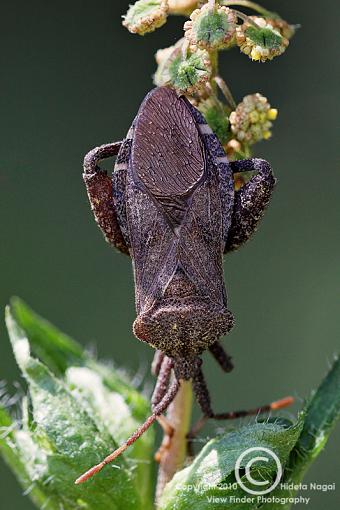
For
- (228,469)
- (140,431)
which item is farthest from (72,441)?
(228,469)

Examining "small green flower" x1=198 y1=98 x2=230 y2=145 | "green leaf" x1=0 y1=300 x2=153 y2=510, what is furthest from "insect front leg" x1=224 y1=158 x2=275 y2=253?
"green leaf" x1=0 y1=300 x2=153 y2=510

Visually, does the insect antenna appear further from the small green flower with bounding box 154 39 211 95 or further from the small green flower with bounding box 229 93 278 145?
the small green flower with bounding box 154 39 211 95

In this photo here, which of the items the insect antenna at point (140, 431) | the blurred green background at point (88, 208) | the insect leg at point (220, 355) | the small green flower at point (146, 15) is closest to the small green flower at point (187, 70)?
the small green flower at point (146, 15)

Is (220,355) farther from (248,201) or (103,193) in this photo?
(103,193)

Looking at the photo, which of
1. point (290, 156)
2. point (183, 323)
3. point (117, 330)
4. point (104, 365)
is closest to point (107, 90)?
point (290, 156)

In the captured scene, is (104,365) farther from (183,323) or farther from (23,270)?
(23,270)
